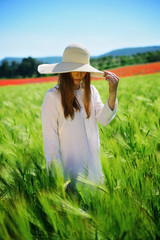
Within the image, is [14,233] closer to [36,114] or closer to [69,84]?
[69,84]

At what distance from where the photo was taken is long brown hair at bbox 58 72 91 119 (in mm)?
1084

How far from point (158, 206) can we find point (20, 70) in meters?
36.4

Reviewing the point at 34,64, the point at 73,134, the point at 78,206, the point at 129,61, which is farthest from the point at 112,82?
the point at 34,64

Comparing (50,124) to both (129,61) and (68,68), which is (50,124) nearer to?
(68,68)

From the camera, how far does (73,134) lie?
45.9 inches

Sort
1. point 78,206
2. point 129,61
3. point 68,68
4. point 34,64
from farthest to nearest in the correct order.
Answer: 1. point 34,64
2. point 129,61
3. point 68,68
4. point 78,206

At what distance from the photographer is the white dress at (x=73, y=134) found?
3.65ft

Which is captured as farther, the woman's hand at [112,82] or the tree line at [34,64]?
the tree line at [34,64]

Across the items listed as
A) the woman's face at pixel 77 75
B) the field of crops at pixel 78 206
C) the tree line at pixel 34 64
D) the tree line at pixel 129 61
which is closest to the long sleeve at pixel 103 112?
the woman's face at pixel 77 75

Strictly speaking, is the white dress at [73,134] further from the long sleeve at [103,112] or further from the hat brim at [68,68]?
the hat brim at [68,68]

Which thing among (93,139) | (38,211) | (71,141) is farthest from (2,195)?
(93,139)

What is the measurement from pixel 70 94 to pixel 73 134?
0.72ft

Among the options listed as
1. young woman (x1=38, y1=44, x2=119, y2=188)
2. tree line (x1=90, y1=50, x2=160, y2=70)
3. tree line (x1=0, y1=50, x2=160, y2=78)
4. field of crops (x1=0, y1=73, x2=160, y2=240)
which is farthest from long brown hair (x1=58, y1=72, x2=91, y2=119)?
tree line (x1=0, y1=50, x2=160, y2=78)

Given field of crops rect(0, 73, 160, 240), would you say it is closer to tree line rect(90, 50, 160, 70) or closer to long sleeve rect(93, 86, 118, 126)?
long sleeve rect(93, 86, 118, 126)
